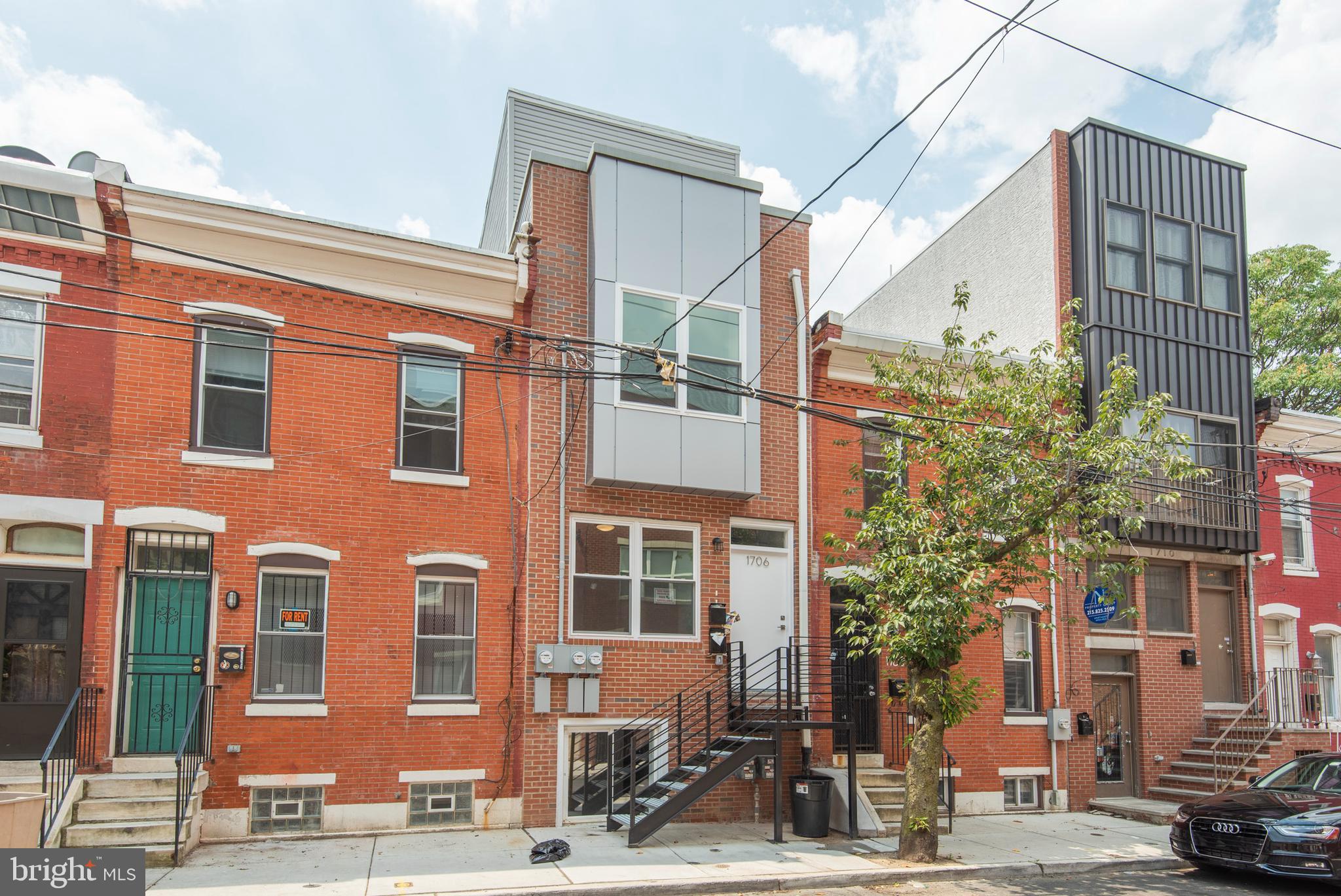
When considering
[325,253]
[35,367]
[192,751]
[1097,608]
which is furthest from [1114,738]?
[35,367]

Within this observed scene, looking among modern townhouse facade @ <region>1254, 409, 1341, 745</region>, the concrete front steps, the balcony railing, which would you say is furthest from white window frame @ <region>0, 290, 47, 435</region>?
modern townhouse facade @ <region>1254, 409, 1341, 745</region>

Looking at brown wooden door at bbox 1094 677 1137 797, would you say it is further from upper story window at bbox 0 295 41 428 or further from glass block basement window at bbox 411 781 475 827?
upper story window at bbox 0 295 41 428

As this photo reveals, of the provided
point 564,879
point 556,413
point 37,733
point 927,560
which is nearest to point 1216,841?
point 927,560

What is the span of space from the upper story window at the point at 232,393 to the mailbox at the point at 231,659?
8.06ft

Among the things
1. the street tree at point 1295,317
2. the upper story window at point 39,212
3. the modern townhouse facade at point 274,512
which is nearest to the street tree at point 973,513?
the modern townhouse facade at point 274,512

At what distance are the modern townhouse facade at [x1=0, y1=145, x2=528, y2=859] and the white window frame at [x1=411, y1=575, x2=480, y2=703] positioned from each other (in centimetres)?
4

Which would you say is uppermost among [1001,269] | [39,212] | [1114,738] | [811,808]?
[1001,269]

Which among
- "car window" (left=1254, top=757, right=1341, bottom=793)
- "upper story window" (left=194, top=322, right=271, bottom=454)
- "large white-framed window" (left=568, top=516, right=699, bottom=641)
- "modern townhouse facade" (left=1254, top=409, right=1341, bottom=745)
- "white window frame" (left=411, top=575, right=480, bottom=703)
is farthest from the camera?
"modern townhouse facade" (left=1254, top=409, right=1341, bottom=745)

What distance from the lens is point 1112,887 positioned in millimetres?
11734

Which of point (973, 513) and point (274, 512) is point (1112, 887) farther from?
point (274, 512)

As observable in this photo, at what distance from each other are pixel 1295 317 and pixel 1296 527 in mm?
9896

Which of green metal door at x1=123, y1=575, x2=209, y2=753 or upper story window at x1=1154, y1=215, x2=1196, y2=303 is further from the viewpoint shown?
upper story window at x1=1154, y1=215, x2=1196, y2=303

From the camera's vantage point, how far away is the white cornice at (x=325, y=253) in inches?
505

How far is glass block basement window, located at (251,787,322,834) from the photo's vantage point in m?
12.5
